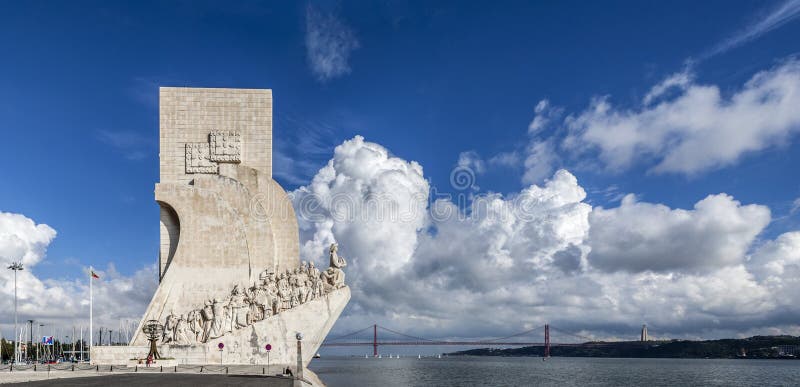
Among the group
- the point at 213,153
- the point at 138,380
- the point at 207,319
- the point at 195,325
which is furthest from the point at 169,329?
the point at 213,153

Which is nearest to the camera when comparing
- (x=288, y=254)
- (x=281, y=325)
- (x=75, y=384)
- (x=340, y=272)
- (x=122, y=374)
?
(x=75, y=384)

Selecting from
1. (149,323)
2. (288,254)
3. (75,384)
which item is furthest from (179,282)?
(75,384)

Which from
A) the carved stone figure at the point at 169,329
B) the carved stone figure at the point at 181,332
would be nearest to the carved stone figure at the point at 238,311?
the carved stone figure at the point at 181,332

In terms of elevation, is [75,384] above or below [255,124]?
below

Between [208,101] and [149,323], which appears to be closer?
[149,323]

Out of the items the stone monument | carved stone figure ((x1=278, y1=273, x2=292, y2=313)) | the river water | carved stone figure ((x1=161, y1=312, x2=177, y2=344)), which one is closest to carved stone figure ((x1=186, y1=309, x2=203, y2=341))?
the stone monument

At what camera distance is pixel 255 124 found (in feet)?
83.4

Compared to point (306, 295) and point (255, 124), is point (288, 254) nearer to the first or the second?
point (306, 295)

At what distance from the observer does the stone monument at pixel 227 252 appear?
2158 cm

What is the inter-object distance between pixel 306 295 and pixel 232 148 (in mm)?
6190

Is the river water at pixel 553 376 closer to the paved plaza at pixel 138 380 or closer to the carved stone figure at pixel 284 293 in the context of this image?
the carved stone figure at pixel 284 293

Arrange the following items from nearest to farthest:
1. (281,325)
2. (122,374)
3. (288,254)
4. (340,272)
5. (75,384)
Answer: (75,384), (122,374), (281,325), (340,272), (288,254)

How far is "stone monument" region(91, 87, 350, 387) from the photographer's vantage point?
2158 centimetres

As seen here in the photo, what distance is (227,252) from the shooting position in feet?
78.3
